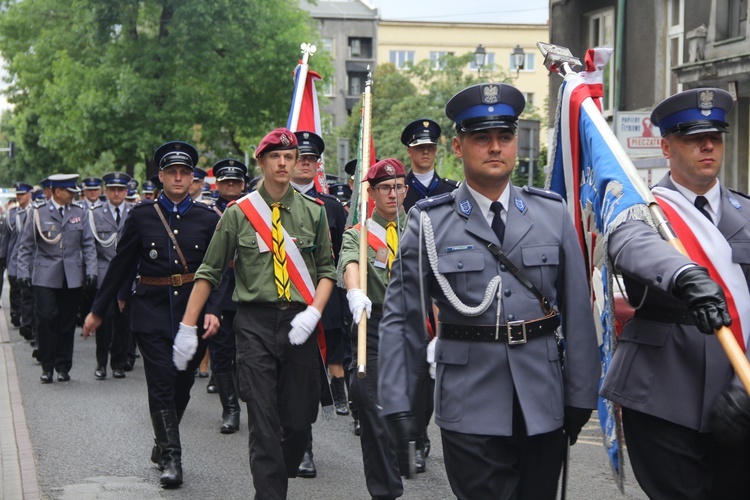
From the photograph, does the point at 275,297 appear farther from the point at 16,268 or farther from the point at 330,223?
the point at 16,268

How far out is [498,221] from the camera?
459 cm

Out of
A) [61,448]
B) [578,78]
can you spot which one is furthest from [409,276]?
[61,448]

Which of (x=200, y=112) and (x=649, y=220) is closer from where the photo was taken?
(x=649, y=220)

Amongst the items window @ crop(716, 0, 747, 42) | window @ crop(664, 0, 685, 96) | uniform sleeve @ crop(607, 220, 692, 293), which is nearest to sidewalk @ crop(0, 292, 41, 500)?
uniform sleeve @ crop(607, 220, 692, 293)

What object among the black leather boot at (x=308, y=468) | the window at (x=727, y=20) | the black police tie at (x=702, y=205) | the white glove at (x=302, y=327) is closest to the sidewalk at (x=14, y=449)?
the black leather boot at (x=308, y=468)

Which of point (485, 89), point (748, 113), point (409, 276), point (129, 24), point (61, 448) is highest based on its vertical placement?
point (129, 24)

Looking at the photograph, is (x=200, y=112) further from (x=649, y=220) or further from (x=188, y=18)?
(x=649, y=220)

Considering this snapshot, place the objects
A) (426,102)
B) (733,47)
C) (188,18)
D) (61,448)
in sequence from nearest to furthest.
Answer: (61,448) → (733,47) → (188,18) → (426,102)

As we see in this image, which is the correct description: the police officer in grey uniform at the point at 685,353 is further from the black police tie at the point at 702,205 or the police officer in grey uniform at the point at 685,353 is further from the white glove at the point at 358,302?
the white glove at the point at 358,302

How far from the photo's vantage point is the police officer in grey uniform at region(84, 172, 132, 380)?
1366 cm

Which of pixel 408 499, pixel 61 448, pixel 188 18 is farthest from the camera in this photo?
pixel 188 18

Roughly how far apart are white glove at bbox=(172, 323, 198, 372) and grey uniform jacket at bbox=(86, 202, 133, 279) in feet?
24.1

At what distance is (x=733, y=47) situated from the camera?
20.7 meters

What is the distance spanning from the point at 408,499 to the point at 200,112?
26559 millimetres
